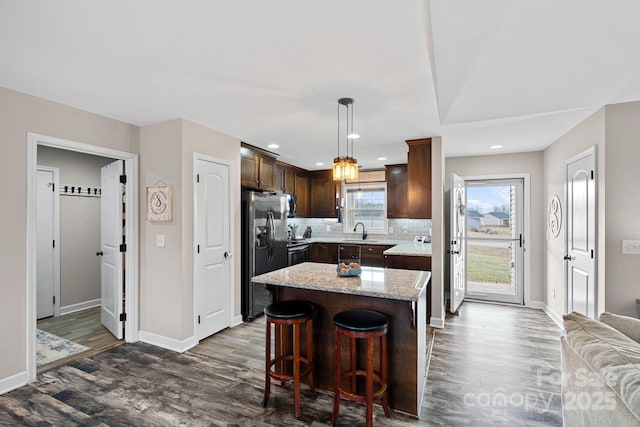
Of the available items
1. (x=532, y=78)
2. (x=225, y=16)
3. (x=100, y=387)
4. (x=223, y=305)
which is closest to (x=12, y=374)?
(x=100, y=387)

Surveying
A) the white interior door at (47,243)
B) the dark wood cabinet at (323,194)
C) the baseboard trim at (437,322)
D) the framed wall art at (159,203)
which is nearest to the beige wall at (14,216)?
the framed wall art at (159,203)

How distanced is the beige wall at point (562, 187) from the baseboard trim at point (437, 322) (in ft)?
4.91

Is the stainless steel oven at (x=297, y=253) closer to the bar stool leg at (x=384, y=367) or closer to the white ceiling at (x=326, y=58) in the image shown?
the white ceiling at (x=326, y=58)

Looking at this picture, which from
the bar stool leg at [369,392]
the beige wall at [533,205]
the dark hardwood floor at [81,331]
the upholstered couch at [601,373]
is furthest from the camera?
the beige wall at [533,205]

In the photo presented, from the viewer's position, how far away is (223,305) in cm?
384

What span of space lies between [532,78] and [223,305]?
3866 millimetres

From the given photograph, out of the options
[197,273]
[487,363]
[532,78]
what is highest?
[532,78]

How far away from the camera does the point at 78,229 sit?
4.56 meters

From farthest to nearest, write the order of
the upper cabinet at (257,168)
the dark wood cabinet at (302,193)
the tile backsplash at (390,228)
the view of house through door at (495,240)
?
the dark wood cabinet at (302,193) < the tile backsplash at (390,228) < the view of house through door at (495,240) < the upper cabinet at (257,168)

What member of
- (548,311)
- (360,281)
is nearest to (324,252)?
(360,281)

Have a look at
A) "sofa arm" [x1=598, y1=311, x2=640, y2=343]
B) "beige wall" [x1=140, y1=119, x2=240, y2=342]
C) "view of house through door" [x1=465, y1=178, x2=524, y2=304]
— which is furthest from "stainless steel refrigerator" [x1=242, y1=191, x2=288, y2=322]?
"sofa arm" [x1=598, y1=311, x2=640, y2=343]

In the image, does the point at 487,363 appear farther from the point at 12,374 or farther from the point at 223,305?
the point at 12,374

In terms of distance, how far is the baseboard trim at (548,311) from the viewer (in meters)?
3.95

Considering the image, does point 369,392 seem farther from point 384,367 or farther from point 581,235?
point 581,235
